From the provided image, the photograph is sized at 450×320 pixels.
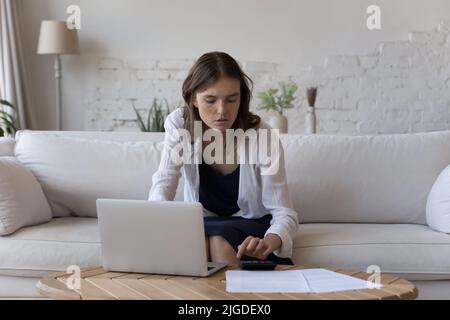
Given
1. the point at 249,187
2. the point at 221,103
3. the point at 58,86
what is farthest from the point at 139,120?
the point at 221,103

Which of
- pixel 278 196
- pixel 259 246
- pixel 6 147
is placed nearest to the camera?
pixel 259 246

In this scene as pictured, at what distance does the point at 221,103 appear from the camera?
7.16ft

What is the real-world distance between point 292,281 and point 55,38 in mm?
3809

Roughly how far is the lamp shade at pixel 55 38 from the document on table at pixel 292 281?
142 inches

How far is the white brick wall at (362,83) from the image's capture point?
17.1ft

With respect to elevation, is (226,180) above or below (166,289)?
above

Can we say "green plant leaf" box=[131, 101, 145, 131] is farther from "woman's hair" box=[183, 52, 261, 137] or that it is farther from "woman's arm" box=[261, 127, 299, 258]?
"woman's arm" box=[261, 127, 299, 258]

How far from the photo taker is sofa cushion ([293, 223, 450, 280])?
2365 millimetres

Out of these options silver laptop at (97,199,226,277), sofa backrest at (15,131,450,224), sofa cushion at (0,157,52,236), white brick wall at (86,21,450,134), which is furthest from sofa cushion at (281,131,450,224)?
white brick wall at (86,21,450,134)

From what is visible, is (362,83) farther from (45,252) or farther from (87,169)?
(45,252)

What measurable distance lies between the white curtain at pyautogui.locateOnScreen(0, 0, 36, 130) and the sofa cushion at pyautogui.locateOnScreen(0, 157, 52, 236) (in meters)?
2.44

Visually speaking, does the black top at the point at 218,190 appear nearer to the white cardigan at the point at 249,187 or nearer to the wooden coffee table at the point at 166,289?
the white cardigan at the point at 249,187

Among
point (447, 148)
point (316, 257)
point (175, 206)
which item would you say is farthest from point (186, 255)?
point (447, 148)
